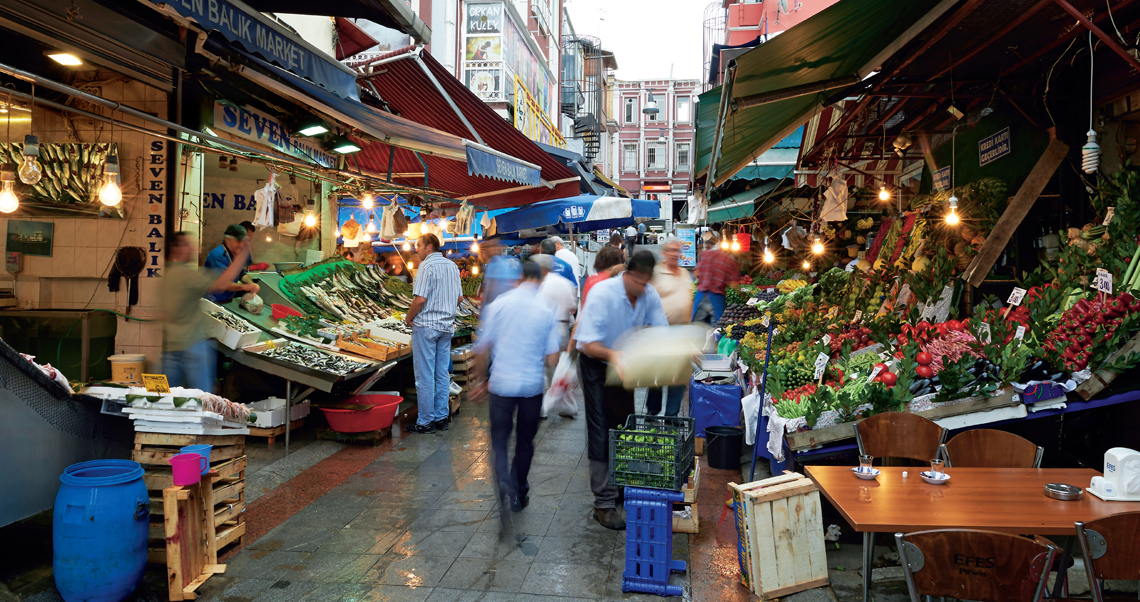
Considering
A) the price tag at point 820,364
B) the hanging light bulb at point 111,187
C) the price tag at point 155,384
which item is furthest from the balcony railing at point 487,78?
the price tag at point 155,384

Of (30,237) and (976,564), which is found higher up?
(30,237)

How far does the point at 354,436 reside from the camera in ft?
24.4

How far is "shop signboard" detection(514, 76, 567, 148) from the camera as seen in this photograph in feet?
78.9

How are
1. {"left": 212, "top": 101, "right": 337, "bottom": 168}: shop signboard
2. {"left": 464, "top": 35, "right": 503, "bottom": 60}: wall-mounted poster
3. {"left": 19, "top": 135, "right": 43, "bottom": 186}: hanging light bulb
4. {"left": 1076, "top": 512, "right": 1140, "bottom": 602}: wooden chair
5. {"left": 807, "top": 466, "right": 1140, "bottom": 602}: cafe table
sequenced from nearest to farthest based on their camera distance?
1. {"left": 1076, "top": 512, "right": 1140, "bottom": 602}: wooden chair
2. {"left": 807, "top": 466, "right": 1140, "bottom": 602}: cafe table
3. {"left": 19, "top": 135, "right": 43, "bottom": 186}: hanging light bulb
4. {"left": 212, "top": 101, "right": 337, "bottom": 168}: shop signboard
5. {"left": 464, "top": 35, "right": 503, "bottom": 60}: wall-mounted poster

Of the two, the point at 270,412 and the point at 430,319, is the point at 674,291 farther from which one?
the point at 270,412

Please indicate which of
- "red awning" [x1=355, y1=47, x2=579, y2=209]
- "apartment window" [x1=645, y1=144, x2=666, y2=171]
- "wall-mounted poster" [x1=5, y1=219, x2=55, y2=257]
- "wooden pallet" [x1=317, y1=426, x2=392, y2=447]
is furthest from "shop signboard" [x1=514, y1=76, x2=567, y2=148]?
"apartment window" [x1=645, y1=144, x2=666, y2=171]

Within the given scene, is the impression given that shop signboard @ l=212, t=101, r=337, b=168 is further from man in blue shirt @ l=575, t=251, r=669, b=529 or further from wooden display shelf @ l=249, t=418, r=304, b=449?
man in blue shirt @ l=575, t=251, r=669, b=529

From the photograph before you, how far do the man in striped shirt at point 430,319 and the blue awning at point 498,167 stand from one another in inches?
41.4

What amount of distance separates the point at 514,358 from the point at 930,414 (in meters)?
2.93

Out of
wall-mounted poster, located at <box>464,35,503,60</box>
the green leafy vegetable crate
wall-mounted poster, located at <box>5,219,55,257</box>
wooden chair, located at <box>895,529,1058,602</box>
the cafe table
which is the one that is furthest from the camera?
wall-mounted poster, located at <box>464,35,503,60</box>

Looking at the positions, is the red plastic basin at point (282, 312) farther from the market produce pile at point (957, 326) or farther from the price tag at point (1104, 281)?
the price tag at point (1104, 281)

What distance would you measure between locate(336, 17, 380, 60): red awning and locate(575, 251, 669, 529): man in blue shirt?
329 inches

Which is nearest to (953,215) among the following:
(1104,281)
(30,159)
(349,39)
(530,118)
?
(1104,281)

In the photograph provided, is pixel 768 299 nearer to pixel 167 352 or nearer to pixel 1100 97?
pixel 1100 97
